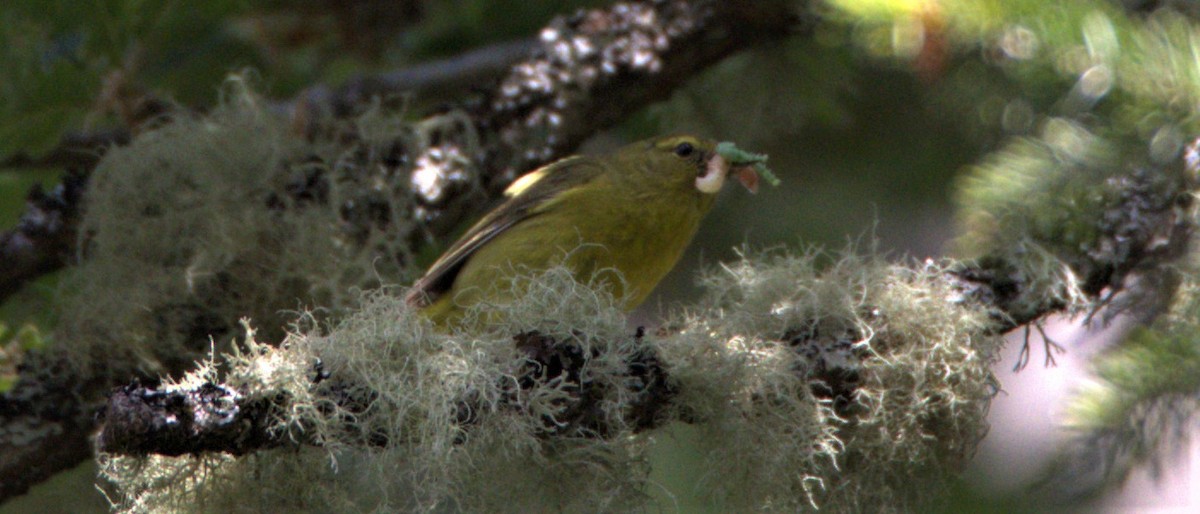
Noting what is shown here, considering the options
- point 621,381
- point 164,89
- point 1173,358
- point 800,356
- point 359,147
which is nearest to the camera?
point 621,381

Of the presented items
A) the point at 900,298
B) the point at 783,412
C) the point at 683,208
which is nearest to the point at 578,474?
the point at 783,412

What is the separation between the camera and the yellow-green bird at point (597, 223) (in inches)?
139

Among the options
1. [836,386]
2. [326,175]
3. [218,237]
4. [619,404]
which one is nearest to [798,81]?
[326,175]

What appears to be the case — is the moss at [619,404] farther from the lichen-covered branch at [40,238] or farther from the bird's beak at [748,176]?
the lichen-covered branch at [40,238]

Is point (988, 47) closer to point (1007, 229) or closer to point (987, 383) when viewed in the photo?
point (1007, 229)

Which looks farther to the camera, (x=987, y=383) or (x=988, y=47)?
(x=988, y=47)

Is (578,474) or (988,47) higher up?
(988,47)

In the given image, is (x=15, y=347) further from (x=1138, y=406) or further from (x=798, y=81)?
Answer: (x=1138, y=406)

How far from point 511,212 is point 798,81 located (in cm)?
148

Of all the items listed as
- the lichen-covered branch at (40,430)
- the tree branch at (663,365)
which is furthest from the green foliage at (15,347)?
the tree branch at (663,365)

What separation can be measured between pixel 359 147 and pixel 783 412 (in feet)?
6.55

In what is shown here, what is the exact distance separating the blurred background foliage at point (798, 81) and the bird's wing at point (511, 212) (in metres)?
0.50

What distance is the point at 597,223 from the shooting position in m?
3.64

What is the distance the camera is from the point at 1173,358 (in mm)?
2953
